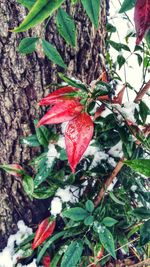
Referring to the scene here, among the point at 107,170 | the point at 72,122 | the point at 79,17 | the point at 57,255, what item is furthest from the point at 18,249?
the point at 79,17

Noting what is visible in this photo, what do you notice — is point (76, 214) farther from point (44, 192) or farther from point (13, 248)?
point (13, 248)

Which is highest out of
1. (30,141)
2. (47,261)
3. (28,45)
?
(28,45)

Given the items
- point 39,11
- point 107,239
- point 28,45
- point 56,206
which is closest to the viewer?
point 39,11

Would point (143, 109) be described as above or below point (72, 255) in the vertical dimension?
above

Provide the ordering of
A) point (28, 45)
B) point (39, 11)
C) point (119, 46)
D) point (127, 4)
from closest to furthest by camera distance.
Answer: point (39, 11)
point (127, 4)
point (28, 45)
point (119, 46)

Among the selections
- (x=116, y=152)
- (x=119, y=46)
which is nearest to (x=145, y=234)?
(x=116, y=152)

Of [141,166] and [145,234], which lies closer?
[141,166]

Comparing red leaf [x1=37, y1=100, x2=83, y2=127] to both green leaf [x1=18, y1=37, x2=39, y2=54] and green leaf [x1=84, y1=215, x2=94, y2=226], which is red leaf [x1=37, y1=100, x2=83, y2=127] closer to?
green leaf [x1=18, y1=37, x2=39, y2=54]

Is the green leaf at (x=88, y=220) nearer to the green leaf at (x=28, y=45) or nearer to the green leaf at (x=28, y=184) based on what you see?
the green leaf at (x=28, y=184)

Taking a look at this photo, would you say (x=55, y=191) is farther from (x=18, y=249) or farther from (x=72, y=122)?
(x=72, y=122)
